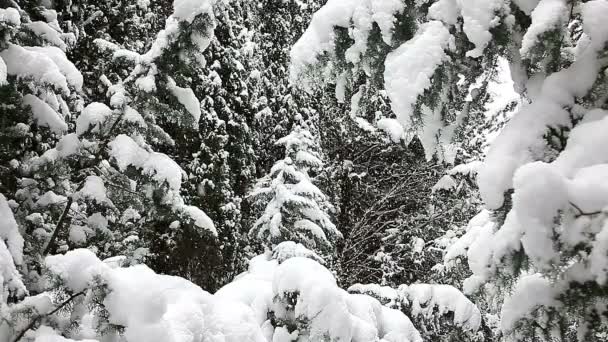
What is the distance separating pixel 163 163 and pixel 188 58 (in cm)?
75

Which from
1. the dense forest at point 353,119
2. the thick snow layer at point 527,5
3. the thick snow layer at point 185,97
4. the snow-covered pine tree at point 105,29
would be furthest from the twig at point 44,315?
the snow-covered pine tree at point 105,29

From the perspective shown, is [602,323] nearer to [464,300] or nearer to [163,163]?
[163,163]

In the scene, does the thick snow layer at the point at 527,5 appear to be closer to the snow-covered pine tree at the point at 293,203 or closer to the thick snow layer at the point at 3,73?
the thick snow layer at the point at 3,73

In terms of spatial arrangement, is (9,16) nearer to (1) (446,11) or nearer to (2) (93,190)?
(2) (93,190)

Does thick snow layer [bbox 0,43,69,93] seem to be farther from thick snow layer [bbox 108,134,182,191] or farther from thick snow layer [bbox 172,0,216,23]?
thick snow layer [bbox 172,0,216,23]

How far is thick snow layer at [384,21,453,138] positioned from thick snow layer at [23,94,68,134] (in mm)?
2418

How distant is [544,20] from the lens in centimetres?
185

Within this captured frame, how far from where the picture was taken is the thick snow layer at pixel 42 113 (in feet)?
11.6

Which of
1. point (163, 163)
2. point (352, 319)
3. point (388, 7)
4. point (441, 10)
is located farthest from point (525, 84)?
point (163, 163)

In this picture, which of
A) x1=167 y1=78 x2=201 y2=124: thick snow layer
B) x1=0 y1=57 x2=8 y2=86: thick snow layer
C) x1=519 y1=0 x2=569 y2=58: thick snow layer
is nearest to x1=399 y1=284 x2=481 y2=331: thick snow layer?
x1=167 y1=78 x2=201 y2=124: thick snow layer

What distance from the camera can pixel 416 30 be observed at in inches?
90.2

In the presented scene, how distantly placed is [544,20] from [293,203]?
6.76 m

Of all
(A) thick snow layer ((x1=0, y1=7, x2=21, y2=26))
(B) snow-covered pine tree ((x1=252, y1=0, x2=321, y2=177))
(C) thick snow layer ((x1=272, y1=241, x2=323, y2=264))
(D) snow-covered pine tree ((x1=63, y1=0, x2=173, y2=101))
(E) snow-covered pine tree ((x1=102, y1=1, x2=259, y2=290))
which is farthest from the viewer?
(B) snow-covered pine tree ((x1=252, y1=0, x2=321, y2=177))

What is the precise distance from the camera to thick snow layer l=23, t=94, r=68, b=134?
3541mm
